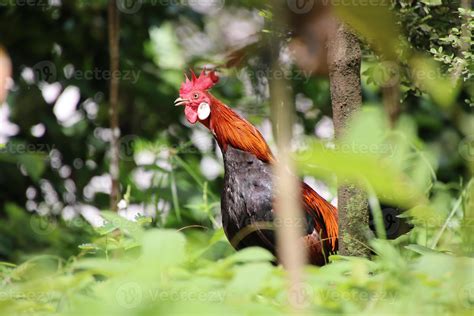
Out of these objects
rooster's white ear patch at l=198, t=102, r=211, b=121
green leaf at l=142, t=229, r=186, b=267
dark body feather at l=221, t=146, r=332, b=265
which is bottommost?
dark body feather at l=221, t=146, r=332, b=265

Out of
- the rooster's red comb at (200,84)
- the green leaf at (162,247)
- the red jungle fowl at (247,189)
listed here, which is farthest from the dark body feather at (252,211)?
the green leaf at (162,247)

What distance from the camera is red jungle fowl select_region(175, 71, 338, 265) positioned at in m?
2.50

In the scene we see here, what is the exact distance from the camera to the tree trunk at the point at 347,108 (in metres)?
2.02

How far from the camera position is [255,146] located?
2660 mm

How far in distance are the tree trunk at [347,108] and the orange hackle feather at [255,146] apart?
518 millimetres

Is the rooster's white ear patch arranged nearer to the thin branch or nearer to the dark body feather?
the dark body feather

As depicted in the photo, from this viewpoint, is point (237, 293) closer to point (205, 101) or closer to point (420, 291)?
point (420, 291)

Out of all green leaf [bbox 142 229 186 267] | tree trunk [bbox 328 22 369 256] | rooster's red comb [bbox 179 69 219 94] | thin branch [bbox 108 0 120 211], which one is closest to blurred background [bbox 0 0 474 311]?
thin branch [bbox 108 0 120 211]

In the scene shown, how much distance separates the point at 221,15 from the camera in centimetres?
423

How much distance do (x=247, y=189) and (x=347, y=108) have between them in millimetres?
594

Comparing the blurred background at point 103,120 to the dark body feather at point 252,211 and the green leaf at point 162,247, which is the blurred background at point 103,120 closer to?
the dark body feather at point 252,211

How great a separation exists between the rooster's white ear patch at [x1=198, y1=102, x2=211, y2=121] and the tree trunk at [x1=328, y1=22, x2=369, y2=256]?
0.79m

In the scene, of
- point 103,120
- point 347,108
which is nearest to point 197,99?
point 347,108

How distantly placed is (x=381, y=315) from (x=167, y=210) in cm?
260
